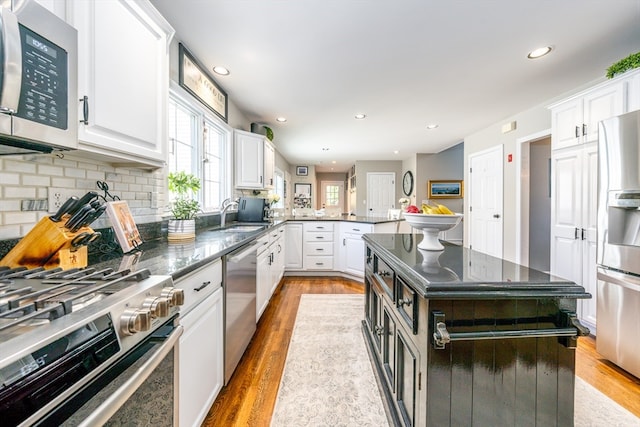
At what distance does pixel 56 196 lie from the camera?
3.95ft

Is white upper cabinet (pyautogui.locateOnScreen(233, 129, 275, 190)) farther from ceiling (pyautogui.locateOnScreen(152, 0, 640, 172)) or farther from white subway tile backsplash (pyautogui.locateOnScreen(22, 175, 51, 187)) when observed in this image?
white subway tile backsplash (pyautogui.locateOnScreen(22, 175, 51, 187))

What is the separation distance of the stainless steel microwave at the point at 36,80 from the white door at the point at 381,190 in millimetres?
7814

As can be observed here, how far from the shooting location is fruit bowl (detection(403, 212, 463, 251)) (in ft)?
4.27

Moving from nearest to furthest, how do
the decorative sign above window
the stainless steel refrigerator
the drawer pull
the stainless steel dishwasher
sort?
the drawer pull < the stainless steel dishwasher < the stainless steel refrigerator < the decorative sign above window

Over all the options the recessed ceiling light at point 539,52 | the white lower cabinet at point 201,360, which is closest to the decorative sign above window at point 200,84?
the white lower cabinet at point 201,360

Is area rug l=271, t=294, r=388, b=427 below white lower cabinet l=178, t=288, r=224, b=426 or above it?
below

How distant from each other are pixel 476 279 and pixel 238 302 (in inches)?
57.2

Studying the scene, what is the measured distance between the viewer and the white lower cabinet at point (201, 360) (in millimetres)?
1158

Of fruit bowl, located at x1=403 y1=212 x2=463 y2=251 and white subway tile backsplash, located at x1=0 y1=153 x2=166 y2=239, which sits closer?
white subway tile backsplash, located at x1=0 y1=153 x2=166 y2=239

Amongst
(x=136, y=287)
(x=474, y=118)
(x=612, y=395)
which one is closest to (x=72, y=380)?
(x=136, y=287)

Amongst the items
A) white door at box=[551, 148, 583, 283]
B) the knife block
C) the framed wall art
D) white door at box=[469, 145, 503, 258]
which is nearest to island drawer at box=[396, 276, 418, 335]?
the knife block

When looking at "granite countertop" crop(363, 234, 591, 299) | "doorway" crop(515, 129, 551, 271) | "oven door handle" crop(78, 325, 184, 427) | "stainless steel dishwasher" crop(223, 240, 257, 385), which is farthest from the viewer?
"doorway" crop(515, 129, 551, 271)

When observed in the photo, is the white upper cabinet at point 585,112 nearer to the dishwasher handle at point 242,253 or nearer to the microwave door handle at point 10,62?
the dishwasher handle at point 242,253

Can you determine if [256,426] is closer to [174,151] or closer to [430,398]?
[430,398]
